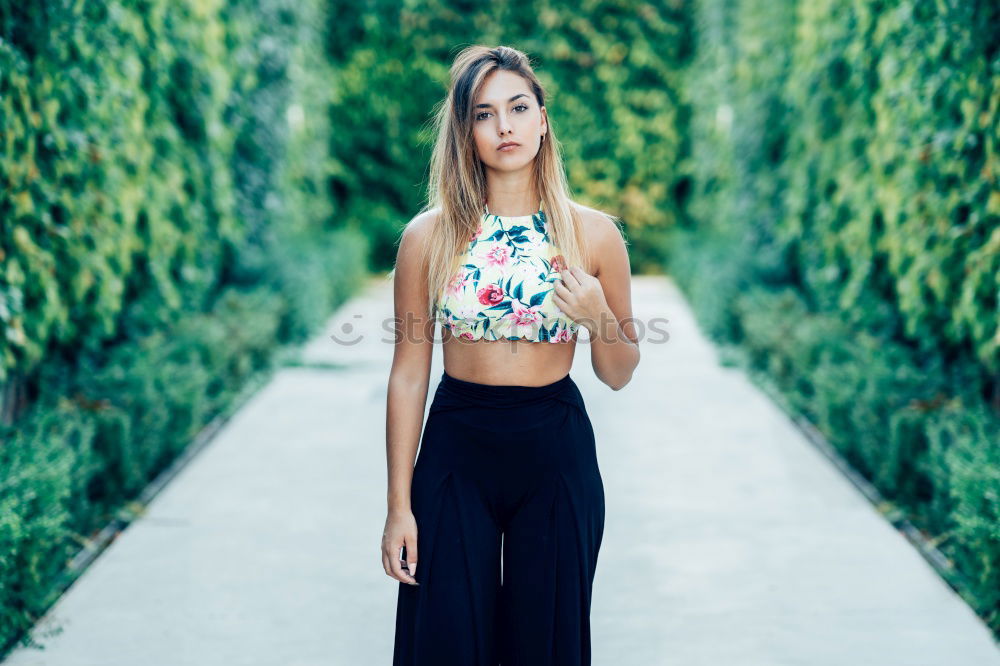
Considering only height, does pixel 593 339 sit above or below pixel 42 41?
below

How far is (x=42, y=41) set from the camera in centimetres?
464

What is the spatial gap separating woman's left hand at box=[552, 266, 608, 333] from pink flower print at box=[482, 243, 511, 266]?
0.42 feet

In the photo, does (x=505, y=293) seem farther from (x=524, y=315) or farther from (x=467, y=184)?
(x=467, y=184)

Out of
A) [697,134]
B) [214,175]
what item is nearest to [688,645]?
[214,175]

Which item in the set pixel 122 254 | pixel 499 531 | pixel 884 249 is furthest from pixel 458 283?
pixel 884 249

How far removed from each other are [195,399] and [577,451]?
163 inches

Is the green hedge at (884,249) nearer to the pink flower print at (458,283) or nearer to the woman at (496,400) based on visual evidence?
the woman at (496,400)

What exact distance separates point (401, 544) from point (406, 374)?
35cm

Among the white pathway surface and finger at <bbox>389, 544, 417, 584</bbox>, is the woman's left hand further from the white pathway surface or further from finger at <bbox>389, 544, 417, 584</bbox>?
the white pathway surface

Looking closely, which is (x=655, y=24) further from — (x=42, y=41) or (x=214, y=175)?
(x=42, y=41)

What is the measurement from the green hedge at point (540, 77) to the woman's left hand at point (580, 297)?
12.7m

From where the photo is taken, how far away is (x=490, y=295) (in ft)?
7.83

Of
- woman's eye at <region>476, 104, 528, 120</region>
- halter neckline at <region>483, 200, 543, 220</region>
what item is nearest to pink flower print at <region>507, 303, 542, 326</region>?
halter neckline at <region>483, 200, 543, 220</region>

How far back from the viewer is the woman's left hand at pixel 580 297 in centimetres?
233
